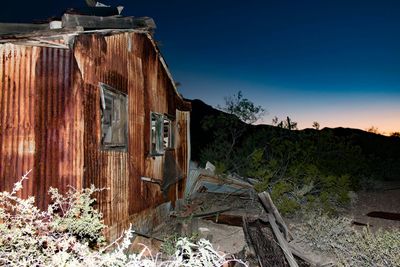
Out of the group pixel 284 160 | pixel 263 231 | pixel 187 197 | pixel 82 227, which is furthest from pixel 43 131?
pixel 284 160

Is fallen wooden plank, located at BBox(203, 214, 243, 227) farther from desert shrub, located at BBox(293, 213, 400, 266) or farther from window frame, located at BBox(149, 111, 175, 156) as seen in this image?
desert shrub, located at BBox(293, 213, 400, 266)

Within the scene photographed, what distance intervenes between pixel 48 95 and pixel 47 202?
5.51 ft

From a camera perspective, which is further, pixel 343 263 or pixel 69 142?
pixel 343 263

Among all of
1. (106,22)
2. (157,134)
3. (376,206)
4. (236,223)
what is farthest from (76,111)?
(376,206)

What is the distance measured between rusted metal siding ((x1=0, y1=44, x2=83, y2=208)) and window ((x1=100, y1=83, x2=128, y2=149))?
919mm

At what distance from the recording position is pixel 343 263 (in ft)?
19.8

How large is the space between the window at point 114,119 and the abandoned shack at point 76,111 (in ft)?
0.07

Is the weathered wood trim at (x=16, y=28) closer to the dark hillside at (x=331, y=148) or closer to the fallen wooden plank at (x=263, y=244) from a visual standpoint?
the fallen wooden plank at (x=263, y=244)

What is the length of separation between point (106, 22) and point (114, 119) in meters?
1.94

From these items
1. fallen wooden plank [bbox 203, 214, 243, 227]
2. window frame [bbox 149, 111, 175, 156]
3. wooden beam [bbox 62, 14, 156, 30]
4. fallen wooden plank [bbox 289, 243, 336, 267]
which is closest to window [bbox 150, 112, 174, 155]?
window frame [bbox 149, 111, 175, 156]

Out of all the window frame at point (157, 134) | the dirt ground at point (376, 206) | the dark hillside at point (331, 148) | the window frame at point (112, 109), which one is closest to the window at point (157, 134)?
the window frame at point (157, 134)

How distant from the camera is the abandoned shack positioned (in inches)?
215

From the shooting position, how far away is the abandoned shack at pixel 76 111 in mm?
5473

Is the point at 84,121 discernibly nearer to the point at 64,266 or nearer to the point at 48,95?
the point at 48,95
